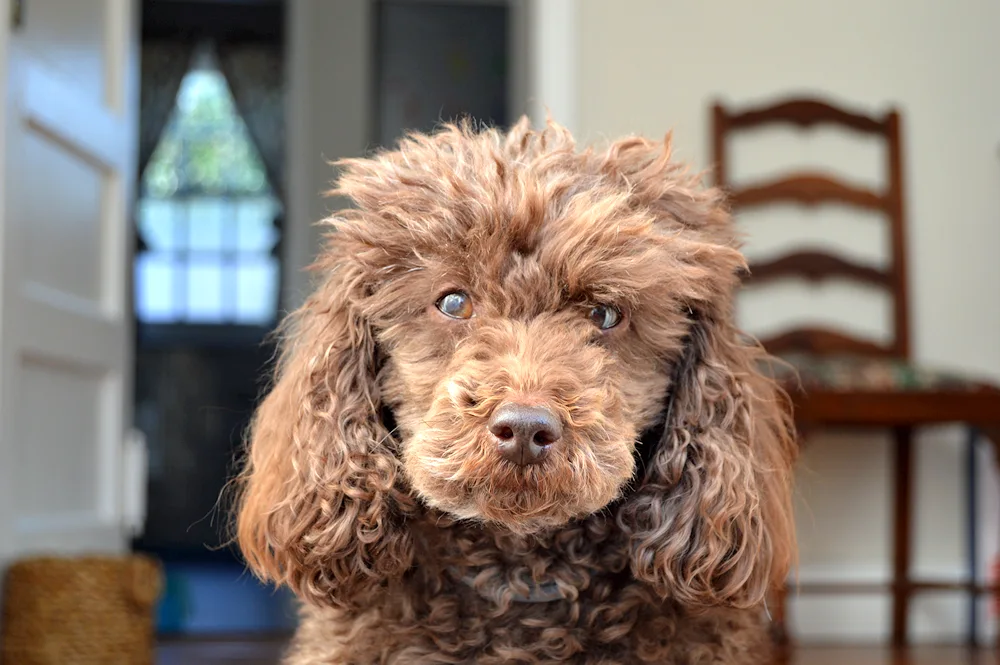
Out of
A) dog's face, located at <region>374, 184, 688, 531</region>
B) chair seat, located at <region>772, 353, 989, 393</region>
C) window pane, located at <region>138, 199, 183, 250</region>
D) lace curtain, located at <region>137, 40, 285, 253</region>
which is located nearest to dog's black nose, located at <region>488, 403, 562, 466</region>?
dog's face, located at <region>374, 184, 688, 531</region>

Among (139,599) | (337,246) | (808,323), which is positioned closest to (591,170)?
(337,246)

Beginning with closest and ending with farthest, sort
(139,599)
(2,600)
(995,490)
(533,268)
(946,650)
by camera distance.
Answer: (533,268), (2,600), (139,599), (946,650), (995,490)

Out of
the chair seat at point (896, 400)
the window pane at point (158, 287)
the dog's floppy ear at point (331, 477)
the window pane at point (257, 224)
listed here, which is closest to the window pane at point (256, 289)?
the window pane at point (257, 224)

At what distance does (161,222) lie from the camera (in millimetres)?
8523

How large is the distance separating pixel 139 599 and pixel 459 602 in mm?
1543

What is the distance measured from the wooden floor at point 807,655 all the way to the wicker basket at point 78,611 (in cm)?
86

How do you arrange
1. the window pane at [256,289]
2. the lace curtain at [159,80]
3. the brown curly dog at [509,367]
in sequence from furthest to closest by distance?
1. the window pane at [256,289]
2. the lace curtain at [159,80]
3. the brown curly dog at [509,367]

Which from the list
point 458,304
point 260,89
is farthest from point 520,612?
point 260,89

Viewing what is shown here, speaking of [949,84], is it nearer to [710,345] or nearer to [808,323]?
[808,323]

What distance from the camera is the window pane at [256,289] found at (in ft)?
27.9

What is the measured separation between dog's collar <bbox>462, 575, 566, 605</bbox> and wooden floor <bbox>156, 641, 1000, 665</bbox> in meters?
2.01

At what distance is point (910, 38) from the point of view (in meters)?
3.90

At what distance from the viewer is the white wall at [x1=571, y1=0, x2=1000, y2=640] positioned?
3789 millimetres

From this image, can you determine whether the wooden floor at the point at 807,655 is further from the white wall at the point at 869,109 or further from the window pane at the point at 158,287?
the window pane at the point at 158,287
